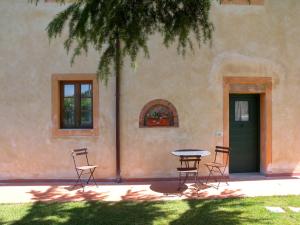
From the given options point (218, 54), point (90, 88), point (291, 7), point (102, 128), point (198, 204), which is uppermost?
point (291, 7)

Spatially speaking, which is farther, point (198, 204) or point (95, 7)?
point (198, 204)

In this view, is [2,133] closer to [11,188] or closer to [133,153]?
[11,188]

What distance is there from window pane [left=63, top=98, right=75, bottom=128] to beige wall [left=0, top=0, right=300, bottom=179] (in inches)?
18.0

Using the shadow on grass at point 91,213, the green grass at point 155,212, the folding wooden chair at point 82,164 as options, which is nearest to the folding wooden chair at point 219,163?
the green grass at point 155,212

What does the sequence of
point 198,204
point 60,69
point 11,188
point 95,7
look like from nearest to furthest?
1. point 95,7
2. point 198,204
3. point 11,188
4. point 60,69

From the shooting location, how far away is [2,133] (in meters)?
9.77

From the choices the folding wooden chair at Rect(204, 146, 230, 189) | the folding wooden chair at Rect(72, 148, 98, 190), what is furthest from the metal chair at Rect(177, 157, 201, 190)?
the folding wooden chair at Rect(72, 148, 98, 190)

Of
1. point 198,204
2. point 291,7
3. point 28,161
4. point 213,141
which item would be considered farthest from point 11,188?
point 291,7

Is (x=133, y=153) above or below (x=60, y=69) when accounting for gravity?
below

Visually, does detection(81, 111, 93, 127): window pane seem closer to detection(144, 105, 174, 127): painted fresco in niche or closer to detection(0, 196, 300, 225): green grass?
detection(144, 105, 174, 127): painted fresco in niche

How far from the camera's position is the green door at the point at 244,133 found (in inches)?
408

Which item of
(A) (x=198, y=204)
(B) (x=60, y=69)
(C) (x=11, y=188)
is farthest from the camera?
(B) (x=60, y=69)

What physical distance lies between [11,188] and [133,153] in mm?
3073

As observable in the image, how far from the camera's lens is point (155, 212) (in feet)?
22.5
